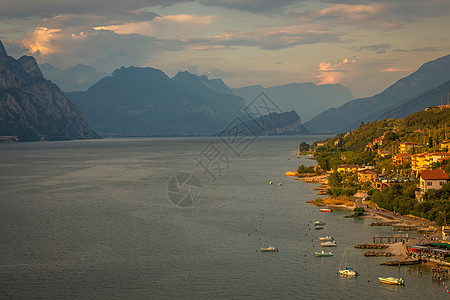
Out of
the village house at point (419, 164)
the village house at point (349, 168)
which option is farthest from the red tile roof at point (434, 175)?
the village house at point (349, 168)

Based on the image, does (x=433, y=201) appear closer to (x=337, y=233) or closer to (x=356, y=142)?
(x=337, y=233)

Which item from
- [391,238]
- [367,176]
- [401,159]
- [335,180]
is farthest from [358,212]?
[401,159]

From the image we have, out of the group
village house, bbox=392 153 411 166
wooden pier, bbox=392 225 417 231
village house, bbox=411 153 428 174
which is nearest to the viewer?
wooden pier, bbox=392 225 417 231

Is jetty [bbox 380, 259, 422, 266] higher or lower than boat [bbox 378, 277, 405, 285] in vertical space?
higher

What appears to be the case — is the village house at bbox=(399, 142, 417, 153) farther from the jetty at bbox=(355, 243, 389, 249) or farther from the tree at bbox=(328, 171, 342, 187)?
the jetty at bbox=(355, 243, 389, 249)

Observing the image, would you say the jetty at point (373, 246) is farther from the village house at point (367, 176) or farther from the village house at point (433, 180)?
the village house at point (367, 176)

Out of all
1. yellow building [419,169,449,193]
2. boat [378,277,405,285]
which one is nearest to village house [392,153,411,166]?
yellow building [419,169,449,193]

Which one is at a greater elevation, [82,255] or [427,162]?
[427,162]

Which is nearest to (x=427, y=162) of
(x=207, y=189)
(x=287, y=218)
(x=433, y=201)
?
(x=433, y=201)
